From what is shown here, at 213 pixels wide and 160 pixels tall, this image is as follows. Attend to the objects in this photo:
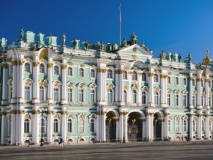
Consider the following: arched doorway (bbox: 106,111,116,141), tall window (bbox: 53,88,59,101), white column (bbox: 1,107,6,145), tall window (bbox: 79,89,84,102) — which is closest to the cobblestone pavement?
white column (bbox: 1,107,6,145)

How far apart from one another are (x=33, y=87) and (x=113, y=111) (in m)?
13.3

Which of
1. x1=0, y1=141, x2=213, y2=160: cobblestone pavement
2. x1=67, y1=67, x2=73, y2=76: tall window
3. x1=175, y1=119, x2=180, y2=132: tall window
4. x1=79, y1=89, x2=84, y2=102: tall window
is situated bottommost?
x1=0, y1=141, x2=213, y2=160: cobblestone pavement

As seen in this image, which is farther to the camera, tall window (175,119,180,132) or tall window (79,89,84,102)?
tall window (175,119,180,132)

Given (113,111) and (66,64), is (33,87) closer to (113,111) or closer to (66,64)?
(66,64)

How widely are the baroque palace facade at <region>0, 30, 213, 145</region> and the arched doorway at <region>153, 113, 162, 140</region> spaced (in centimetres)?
16

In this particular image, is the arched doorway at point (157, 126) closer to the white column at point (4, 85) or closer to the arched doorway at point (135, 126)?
the arched doorway at point (135, 126)

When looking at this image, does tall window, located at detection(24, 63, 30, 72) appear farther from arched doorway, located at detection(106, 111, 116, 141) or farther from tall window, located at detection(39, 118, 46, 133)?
arched doorway, located at detection(106, 111, 116, 141)

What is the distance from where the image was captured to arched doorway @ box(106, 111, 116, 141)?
231 feet

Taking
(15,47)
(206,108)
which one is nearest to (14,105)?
(15,47)

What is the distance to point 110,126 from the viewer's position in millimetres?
71125

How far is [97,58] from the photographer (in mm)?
68750

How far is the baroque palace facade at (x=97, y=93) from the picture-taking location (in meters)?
61.9

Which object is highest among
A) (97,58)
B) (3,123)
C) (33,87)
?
(97,58)

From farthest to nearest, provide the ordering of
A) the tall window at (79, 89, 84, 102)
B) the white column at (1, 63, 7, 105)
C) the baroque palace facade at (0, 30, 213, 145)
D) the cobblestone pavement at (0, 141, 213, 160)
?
1. the tall window at (79, 89, 84, 102)
2. the white column at (1, 63, 7, 105)
3. the baroque palace facade at (0, 30, 213, 145)
4. the cobblestone pavement at (0, 141, 213, 160)
